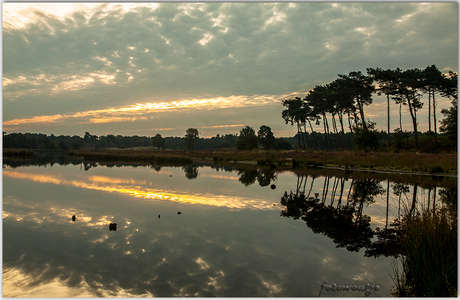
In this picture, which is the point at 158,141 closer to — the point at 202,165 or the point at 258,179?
the point at 202,165

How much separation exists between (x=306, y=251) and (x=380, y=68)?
52.0m

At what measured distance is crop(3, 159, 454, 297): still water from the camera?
5.82m

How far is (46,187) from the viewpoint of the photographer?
19.2 m

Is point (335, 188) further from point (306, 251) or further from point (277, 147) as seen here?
point (277, 147)

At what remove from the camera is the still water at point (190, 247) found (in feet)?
19.1

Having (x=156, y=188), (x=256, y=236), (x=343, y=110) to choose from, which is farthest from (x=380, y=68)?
(x=256, y=236)

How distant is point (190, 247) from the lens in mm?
7980

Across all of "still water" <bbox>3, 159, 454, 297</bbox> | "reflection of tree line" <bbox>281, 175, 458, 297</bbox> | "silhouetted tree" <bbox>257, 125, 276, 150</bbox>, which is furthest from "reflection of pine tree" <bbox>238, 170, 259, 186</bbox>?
"silhouetted tree" <bbox>257, 125, 276, 150</bbox>

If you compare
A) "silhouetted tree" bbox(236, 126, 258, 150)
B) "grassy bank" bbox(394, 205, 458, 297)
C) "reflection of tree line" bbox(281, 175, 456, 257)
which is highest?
"silhouetted tree" bbox(236, 126, 258, 150)

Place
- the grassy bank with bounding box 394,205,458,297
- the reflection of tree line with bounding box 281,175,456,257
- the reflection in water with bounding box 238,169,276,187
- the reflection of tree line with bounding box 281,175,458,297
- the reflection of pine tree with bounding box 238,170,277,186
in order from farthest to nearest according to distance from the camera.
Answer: the reflection of pine tree with bounding box 238,170,277,186 → the reflection in water with bounding box 238,169,276,187 → the reflection of tree line with bounding box 281,175,456,257 → the reflection of tree line with bounding box 281,175,458,297 → the grassy bank with bounding box 394,205,458,297

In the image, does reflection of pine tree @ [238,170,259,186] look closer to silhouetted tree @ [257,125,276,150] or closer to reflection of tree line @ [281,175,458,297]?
reflection of tree line @ [281,175,458,297]

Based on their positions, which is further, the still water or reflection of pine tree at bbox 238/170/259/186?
reflection of pine tree at bbox 238/170/259/186

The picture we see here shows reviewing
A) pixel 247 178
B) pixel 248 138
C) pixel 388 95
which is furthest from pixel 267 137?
pixel 247 178

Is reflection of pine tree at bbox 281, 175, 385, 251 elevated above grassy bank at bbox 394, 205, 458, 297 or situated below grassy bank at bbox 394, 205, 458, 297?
below
